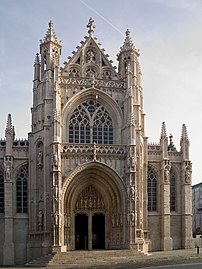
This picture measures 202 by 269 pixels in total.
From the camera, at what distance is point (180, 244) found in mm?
43781

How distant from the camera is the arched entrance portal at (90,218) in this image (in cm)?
4094

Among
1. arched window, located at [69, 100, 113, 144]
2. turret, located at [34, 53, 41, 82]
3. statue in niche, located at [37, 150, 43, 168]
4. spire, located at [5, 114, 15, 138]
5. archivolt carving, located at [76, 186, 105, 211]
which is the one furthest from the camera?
turret, located at [34, 53, 41, 82]

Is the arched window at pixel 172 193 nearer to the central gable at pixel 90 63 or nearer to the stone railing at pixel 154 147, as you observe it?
the stone railing at pixel 154 147

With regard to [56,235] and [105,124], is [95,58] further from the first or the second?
[56,235]

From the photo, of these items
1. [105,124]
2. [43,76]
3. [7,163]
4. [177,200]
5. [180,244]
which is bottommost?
[180,244]

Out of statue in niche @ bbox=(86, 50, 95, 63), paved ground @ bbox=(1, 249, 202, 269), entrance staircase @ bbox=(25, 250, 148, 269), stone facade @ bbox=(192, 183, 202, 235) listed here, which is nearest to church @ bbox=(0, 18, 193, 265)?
statue in niche @ bbox=(86, 50, 95, 63)

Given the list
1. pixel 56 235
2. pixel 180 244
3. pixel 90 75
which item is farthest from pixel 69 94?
pixel 180 244

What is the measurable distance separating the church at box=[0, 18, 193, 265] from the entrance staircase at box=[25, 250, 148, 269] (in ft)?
3.82

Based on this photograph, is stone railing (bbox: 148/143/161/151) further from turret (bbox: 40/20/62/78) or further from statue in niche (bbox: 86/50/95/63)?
turret (bbox: 40/20/62/78)

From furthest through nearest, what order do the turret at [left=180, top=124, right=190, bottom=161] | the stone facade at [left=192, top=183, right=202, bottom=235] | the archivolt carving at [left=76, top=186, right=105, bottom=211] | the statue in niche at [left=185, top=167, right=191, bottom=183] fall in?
A: the stone facade at [left=192, top=183, right=202, bottom=235] → the turret at [left=180, top=124, right=190, bottom=161] → the statue in niche at [left=185, top=167, right=191, bottom=183] → the archivolt carving at [left=76, top=186, right=105, bottom=211]

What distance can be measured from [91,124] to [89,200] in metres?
6.38

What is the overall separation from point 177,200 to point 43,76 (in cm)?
1622

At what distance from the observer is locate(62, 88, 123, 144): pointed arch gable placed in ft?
135

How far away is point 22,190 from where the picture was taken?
41469 millimetres
